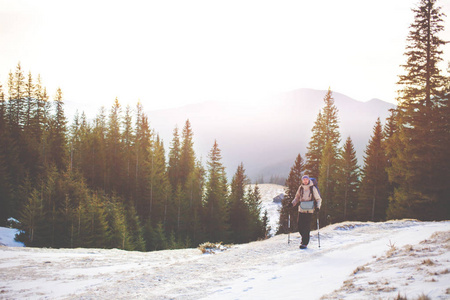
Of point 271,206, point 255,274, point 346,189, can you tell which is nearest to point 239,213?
point 346,189

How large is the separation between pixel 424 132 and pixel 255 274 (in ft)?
59.7

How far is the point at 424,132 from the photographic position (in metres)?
18.0

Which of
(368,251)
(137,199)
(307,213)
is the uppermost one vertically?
(307,213)

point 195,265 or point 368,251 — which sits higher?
point 368,251

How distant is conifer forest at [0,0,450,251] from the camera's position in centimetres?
1850

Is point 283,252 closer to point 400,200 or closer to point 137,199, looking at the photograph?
point 400,200

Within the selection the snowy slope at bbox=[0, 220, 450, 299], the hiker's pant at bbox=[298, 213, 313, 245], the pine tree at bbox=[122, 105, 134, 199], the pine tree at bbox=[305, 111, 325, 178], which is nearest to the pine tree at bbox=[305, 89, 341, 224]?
the pine tree at bbox=[305, 111, 325, 178]

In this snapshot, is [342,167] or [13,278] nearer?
[13,278]

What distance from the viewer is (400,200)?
63.1 ft

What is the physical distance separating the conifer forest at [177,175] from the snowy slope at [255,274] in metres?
12.6

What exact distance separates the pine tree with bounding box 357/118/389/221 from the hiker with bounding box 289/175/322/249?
75.1 feet

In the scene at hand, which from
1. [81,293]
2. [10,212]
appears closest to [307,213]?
[81,293]

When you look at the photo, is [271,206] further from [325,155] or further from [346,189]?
[346,189]

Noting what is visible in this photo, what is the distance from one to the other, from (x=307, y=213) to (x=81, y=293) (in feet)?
24.6
